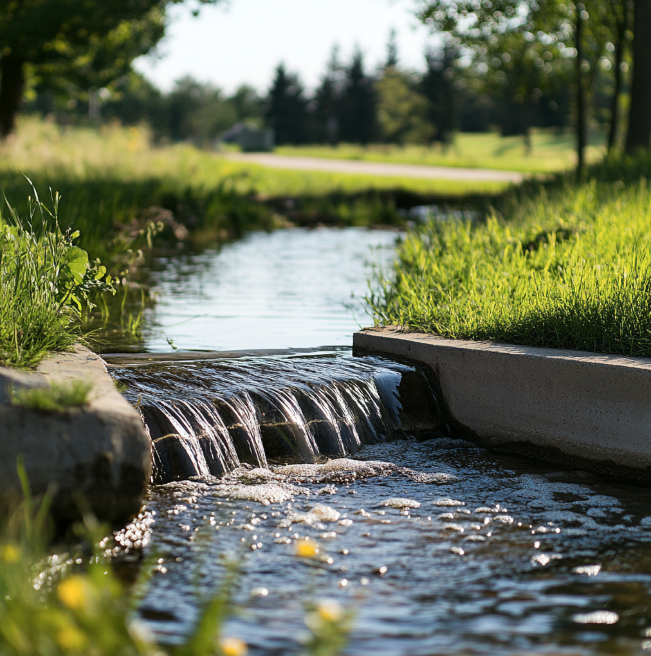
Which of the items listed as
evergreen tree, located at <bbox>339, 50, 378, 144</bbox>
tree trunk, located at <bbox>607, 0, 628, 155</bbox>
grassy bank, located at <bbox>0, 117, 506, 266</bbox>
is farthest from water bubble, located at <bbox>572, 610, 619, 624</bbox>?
evergreen tree, located at <bbox>339, 50, 378, 144</bbox>

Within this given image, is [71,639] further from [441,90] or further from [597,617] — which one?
[441,90]

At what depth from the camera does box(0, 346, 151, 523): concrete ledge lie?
130 inches

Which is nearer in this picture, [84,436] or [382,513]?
[84,436]

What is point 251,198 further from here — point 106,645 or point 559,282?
point 106,645

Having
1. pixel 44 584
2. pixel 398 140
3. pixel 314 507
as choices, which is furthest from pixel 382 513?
pixel 398 140

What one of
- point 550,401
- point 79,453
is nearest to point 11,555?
point 79,453

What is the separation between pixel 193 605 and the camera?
2.93m

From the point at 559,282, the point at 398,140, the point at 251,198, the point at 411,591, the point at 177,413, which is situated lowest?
the point at 411,591

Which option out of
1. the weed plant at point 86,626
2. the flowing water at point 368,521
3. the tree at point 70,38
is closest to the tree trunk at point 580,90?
the tree at point 70,38

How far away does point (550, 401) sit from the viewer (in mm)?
5031

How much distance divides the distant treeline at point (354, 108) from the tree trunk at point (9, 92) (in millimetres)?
46808

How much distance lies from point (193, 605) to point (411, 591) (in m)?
0.81

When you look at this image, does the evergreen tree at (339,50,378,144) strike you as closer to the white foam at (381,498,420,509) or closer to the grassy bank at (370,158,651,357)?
the grassy bank at (370,158,651,357)

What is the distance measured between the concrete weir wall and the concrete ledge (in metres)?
2.50
